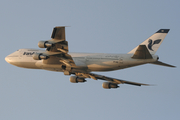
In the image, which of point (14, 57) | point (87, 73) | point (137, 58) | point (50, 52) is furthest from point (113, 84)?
point (14, 57)

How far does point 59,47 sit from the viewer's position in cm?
4319

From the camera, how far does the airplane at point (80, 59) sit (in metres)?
42.5

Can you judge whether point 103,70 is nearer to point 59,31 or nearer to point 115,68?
point 115,68

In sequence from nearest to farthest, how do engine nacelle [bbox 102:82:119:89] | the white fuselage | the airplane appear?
the airplane, the white fuselage, engine nacelle [bbox 102:82:119:89]

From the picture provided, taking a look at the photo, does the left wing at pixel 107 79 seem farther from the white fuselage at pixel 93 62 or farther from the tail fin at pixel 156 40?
the tail fin at pixel 156 40

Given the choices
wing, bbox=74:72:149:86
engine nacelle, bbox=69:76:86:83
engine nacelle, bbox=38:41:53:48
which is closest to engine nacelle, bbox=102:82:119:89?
wing, bbox=74:72:149:86

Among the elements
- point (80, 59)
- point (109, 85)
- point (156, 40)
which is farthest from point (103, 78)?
point (156, 40)

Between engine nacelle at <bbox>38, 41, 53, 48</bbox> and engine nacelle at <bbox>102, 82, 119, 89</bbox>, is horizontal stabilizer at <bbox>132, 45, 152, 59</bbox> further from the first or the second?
engine nacelle at <bbox>38, 41, 53, 48</bbox>

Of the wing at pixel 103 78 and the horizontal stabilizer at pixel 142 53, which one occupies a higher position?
the horizontal stabilizer at pixel 142 53

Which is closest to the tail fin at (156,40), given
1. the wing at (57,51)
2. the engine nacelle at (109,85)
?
the engine nacelle at (109,85)

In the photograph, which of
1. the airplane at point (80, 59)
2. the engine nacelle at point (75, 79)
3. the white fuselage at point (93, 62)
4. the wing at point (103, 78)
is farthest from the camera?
the engine nacelle at point (75, 79)

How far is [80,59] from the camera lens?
4825cm

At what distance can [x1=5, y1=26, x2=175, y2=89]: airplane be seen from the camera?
42.5 meters

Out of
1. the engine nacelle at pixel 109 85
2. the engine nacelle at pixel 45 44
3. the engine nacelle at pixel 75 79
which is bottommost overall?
the engine nacelle at pixel 109 85
